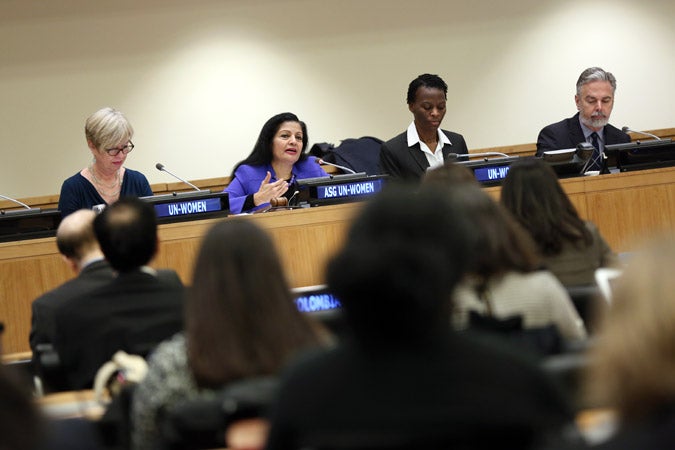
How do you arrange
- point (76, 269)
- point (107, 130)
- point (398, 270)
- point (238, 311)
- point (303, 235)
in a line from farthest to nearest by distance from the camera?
point (107, 130)
point (303, 235)
point (76, 269)
point (238, 311)
point (398, 270)

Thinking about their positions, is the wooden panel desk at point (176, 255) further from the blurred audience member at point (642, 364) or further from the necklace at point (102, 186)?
the blurred audience member at point (642, 364)

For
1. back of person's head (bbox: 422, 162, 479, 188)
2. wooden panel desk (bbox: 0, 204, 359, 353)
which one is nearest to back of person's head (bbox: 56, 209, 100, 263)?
wooden panel desk (bbox: 0, 204, 359, 353)

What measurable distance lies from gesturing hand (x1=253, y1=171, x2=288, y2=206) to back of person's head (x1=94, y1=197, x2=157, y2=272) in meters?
2.63

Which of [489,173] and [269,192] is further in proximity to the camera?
[269,192]

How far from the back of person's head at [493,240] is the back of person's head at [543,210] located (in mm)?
606

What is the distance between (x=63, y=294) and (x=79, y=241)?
0.22 metres

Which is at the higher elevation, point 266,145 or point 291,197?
point 266,145

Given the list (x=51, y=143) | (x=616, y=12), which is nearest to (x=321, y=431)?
(x=51, y=143)

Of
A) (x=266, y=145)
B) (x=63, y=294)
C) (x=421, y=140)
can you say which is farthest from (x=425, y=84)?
(x=63, y=294)

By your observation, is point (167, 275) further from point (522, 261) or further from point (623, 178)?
point (623, 178)

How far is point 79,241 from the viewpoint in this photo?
3633mm

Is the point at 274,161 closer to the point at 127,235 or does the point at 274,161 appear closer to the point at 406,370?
the point at 127,235

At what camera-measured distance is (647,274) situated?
1.38 meters

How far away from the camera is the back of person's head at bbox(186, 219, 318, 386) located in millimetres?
2080
